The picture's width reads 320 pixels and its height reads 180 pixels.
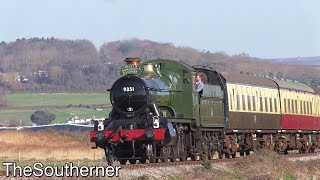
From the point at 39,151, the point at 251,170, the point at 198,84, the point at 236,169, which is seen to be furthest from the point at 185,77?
the point at 39,151

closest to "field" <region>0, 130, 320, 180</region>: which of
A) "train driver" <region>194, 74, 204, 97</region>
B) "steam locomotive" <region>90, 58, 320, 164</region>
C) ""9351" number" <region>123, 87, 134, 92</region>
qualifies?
"steam locomotive" <region>90, 58, 320, 164</region>

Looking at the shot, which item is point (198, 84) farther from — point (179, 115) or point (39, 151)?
point (39, 151)

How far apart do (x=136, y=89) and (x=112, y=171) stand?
8.40m

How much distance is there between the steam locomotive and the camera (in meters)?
34.4

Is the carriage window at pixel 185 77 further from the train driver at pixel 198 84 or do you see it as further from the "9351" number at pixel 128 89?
the "9351" number at pixel 128 89

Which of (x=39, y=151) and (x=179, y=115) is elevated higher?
(x=179, y=115)

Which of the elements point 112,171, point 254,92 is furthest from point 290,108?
point 112,171

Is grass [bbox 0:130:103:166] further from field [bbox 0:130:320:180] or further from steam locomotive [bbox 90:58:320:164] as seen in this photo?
steam locomotive [bbox 90:58:320:164]

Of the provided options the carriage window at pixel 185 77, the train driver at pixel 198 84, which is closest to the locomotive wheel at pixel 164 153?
the carriage window at pixel 185 77

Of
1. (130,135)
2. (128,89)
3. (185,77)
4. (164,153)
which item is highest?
(185,77)

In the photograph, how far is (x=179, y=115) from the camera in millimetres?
37094

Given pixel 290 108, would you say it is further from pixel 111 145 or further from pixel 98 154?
pixel 111 145

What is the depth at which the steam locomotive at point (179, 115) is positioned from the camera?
113 feet

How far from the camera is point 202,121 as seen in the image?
39125mm
